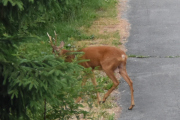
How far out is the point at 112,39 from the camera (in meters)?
12.8

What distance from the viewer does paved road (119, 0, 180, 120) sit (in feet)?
28.1

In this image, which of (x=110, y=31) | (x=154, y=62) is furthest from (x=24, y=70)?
(x=110, y=31)

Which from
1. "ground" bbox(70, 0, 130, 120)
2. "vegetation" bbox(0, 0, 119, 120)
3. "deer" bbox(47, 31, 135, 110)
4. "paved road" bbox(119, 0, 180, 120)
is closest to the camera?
"vegetation" bbox(0, 0, 119, 120)

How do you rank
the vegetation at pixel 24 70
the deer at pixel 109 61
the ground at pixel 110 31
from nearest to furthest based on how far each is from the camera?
the vegetation at pixel 24 70 < the deer at pixel 109 61 < the ground at pixel 110 31

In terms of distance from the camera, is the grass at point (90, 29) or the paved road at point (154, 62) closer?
the paved road at point (154, 62)

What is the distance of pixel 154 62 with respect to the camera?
11133mm

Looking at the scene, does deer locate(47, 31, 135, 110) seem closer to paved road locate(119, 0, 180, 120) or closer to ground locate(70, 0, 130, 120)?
paved road locate(119, 0, 180, 120)

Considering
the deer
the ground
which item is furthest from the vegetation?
the ground

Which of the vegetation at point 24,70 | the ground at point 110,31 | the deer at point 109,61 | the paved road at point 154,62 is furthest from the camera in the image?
the ground at point 110,31

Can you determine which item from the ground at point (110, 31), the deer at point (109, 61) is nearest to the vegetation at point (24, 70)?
the deer at point (109, 61)

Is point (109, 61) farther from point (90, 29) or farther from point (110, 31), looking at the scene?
point (90, 29)

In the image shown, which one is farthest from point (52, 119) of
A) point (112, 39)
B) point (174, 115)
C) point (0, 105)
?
point (112, 39)

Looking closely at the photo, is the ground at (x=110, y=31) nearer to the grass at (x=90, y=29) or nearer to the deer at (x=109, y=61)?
the grass at (x=90, y=29)

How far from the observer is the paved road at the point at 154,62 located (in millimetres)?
8555
